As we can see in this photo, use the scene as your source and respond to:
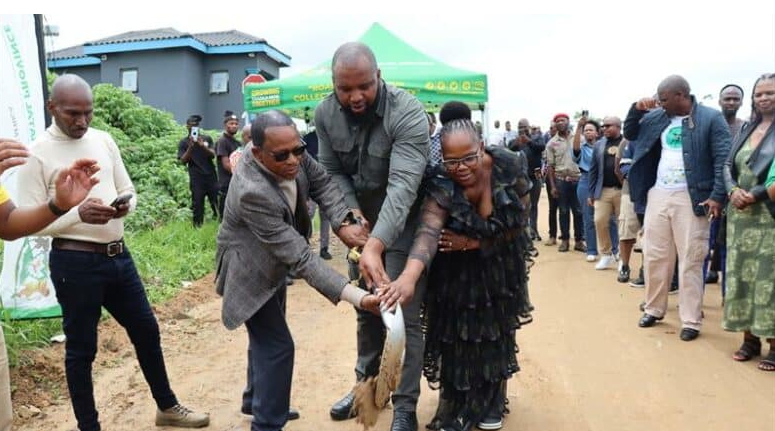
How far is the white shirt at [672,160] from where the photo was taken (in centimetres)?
469

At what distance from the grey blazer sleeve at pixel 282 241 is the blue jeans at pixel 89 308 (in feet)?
Answer: 2.90

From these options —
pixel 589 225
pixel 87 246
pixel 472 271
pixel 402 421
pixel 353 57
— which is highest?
pixel 353 57

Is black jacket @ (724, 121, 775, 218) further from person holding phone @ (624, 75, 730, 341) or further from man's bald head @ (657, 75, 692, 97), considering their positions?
man's bald head @ (657, 75, 692, 97)

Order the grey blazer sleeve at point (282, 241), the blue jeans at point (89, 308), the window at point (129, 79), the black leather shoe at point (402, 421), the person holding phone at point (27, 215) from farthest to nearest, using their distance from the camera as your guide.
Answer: the window at point (129, 79) → the black leather shoe at point (402, 421) → the blue jeans at point (89, 308) → the grey blazer sleeve at point (282, 241) → the person holding phone at point (27, 215)

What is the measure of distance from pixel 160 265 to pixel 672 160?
530 cm

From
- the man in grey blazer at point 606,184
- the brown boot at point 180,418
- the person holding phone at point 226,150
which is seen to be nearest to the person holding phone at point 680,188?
the man in grey blazer at point 606,184

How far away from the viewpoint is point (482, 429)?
10.6 feet

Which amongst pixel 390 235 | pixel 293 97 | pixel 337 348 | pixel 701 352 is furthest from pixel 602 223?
pixel 390 235

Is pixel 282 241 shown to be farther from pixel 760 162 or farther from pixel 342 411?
pixel 760 162

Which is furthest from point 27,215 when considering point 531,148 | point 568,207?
point 531,148

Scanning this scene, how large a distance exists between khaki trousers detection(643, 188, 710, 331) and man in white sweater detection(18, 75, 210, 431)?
3.85m

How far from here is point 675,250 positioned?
4.85 meters

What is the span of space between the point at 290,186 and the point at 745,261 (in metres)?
3.23

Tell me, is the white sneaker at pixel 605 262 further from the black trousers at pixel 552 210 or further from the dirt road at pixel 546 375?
the black trousers at pixel 552 210
